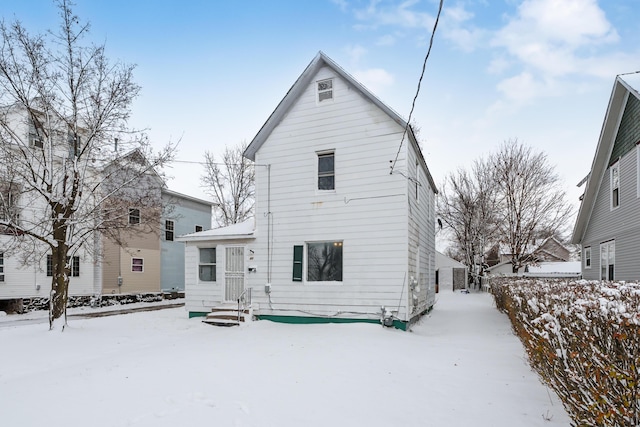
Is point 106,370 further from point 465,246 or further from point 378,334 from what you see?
point 465,246

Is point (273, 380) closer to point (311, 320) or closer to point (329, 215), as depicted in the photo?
point (311, 320)

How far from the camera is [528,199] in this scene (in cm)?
2800

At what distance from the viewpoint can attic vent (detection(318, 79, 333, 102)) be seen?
11.1m

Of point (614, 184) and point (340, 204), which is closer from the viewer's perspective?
point (340, 204)

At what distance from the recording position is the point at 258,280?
1138cm

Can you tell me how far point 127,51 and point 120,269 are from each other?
14.3 meters

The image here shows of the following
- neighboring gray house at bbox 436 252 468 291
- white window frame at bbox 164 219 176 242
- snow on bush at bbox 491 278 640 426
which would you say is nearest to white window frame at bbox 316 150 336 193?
snow on bush at bbox 491 278 640 426

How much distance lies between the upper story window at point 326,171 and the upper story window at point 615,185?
9229mm

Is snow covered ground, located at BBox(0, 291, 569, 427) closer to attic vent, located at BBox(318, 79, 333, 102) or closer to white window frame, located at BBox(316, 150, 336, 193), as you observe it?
white window frame, located at BBox(316, 150, 336, 193)

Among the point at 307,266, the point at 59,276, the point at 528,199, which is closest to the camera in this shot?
the point at 59,276

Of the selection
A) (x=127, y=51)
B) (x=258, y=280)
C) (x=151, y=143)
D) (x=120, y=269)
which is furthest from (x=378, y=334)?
(x=120, y=269)

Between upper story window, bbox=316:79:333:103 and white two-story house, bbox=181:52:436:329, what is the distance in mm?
30

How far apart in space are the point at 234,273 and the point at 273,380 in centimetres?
707

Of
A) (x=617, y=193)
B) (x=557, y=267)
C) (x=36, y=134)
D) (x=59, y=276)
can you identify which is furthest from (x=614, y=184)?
(x=557, y=267)
